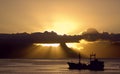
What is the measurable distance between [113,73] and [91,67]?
71.2 ft

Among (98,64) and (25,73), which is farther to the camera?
(98,64)

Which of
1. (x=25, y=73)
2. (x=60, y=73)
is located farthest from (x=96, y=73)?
(x=25, y=73)

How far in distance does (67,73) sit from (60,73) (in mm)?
2274

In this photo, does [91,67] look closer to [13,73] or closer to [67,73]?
[67,73]

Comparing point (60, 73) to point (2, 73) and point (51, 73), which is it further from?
point (2, 73)

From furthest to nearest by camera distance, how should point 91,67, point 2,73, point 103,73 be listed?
point 91,67, point 103,73, point 2,73

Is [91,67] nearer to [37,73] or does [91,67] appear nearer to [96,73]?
[96,73]

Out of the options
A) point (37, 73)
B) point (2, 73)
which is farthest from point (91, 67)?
point (2, 73)

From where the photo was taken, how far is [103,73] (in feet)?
490

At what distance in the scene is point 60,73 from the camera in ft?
476

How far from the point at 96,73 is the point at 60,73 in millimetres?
12712

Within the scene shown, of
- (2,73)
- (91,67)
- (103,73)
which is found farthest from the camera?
(91,67)

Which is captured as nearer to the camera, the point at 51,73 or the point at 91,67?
the point at 51,73

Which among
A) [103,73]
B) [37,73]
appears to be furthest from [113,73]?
[37,73]
